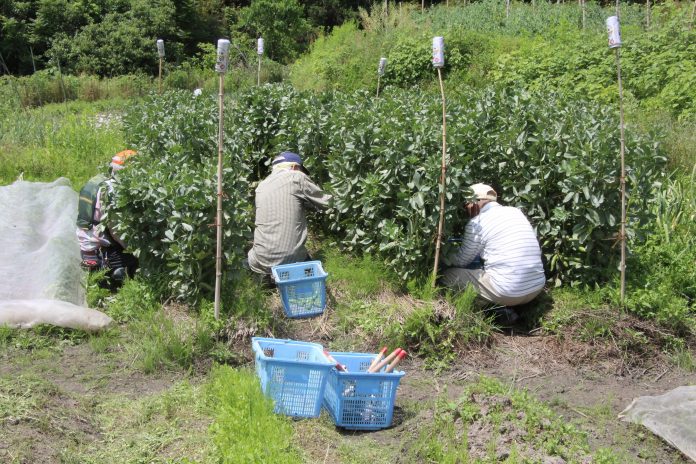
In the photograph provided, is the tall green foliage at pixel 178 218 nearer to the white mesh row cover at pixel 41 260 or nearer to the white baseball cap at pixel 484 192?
the white mesh row cover at pixel 41 260

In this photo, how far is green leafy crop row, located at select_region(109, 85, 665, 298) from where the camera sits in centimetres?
623

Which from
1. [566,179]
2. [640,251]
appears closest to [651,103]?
[640,251]

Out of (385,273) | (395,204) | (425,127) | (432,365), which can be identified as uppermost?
(425,127)

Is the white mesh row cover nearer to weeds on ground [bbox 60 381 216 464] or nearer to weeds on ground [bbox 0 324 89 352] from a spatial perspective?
weeds on ground [bbox 0 324 89 352]

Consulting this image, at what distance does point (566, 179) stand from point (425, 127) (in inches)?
50.3

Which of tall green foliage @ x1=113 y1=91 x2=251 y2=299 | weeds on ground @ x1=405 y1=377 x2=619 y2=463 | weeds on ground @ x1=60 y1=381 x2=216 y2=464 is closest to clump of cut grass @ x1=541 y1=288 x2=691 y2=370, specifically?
weeds on ground @ x1=405 y1=377 x2=619 y2=463

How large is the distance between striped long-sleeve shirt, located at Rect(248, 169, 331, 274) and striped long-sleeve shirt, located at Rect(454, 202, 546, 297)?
63.5 inches

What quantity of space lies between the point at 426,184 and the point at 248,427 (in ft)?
9.85

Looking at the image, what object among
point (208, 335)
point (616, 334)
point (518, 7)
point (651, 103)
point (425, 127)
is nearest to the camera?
point (208, 335)

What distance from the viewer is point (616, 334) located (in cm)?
624

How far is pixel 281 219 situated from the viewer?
705 centimetres

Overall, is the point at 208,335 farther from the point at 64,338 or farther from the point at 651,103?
the point at 651,103

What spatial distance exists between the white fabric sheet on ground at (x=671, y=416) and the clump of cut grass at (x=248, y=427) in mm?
2245

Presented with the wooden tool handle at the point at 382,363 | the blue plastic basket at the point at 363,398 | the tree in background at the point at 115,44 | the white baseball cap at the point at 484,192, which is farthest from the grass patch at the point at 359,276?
the tree in background at the point at 115,44
